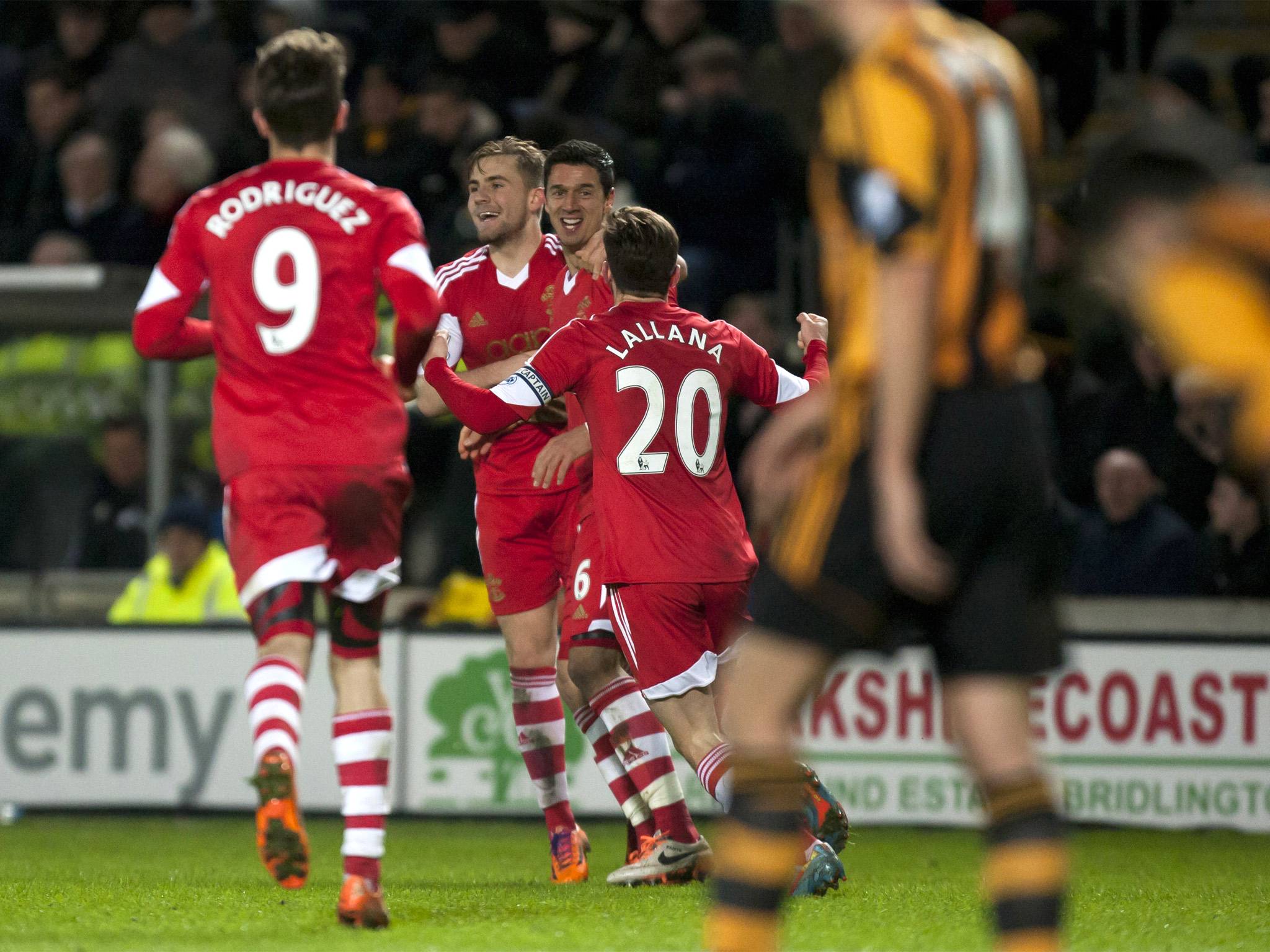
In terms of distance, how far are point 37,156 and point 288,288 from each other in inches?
376

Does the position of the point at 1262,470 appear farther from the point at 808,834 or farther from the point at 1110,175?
the point at 808,834

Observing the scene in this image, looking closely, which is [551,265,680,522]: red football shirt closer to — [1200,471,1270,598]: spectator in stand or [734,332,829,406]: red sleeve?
[734,332,829,406]: red sleeve

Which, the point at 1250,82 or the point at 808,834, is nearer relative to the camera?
the point at 808,834

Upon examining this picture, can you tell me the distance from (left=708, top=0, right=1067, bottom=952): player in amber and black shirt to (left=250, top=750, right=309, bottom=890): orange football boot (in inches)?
56.4

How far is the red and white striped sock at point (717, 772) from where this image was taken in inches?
218

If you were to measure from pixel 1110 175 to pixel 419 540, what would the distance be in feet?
29.9

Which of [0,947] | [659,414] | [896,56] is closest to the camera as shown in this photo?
[896,56]

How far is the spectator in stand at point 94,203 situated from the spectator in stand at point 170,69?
0.55 m

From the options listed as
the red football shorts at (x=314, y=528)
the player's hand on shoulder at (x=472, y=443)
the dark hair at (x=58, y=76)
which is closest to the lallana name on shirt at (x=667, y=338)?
the player's hand on shoulder at (x=472, y=443)

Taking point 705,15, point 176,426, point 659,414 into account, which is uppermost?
point 705,15

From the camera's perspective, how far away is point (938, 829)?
9.24 m

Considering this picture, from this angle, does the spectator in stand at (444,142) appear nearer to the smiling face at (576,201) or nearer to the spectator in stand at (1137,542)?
the spectator in stand at (1137,542)

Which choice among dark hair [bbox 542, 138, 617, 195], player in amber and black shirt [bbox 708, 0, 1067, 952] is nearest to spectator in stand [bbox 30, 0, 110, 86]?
dark hair [bbox 542, 138, 617, 195]

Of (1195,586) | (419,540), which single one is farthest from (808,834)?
(419,540)
